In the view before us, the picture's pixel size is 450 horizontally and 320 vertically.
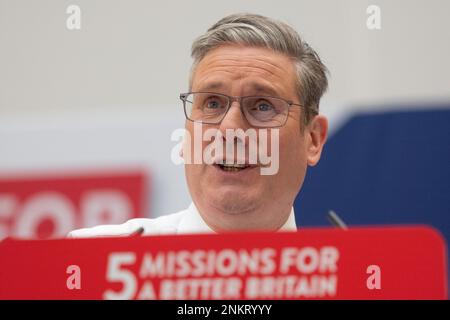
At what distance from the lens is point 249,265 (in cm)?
82

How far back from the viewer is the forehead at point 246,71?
1.11 meters

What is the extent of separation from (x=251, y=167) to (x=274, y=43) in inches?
7.7

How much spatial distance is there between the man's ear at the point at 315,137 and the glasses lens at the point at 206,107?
0.59ft

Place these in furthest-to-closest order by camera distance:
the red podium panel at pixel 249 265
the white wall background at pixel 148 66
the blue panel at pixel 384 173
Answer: the blue panel at pixel 384 173 < the white wall background at pixel 148 66 < the red podium panel at pixel 249 265

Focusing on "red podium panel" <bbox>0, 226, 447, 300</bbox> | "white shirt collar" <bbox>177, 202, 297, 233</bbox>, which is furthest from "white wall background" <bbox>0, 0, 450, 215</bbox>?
"red podium panel" <bbox>0, 226, 447, 300</bbox>

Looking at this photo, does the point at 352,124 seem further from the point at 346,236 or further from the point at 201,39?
the point at 346,236

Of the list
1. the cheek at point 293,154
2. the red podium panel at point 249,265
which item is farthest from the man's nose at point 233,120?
the red podium panel at point 249,265

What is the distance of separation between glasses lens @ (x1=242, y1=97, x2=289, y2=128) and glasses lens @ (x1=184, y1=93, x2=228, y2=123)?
0.11ft

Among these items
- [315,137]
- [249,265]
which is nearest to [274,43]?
[315,137]

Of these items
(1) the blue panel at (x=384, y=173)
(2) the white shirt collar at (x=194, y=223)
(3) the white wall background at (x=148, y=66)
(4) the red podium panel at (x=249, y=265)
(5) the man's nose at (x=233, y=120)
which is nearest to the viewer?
(4) the red podium panel at (x=249, y=265)

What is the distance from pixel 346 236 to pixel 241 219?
0.34 m

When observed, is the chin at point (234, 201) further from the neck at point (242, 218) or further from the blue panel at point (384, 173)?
the blue panel at point (384, 173)

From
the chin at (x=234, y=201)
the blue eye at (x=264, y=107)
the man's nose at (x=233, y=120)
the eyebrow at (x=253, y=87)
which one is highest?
the eyebrow at (x=253, y=87)
